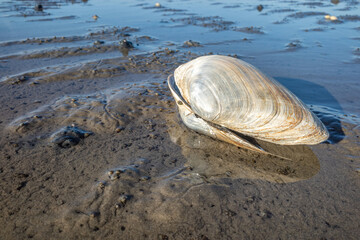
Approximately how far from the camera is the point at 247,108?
3061mm

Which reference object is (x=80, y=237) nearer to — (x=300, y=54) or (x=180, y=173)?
(x=180, y=173)

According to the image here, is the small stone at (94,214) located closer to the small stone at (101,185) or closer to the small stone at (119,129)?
the small stone at (101,185)

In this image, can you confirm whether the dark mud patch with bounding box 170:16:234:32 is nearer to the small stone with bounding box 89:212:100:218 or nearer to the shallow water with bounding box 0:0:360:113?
the shallow water with bounding box 0:0:360:113

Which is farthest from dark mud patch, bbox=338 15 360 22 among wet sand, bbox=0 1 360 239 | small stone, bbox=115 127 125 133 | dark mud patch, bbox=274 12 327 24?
small stone, bbox=115 127 125 133

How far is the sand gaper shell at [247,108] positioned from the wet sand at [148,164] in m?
0.27

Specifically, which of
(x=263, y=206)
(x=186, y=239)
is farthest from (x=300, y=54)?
(x=186, y=239)

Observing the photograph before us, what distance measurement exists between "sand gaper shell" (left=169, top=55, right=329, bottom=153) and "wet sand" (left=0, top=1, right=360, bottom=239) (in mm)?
273

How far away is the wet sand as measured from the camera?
88.0 inches

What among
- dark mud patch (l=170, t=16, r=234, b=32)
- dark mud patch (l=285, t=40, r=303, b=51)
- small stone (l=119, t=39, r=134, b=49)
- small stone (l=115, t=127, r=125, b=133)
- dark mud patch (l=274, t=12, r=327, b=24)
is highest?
dark mud patch (l=274, t=12, r=327, b=24)

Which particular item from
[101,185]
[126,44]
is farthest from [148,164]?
[126,44]

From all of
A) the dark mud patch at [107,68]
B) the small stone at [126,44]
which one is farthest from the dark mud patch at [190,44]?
the small stone at [126,44]

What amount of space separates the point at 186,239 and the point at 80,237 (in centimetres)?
89

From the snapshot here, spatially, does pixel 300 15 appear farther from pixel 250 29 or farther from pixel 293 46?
pixel 293 46

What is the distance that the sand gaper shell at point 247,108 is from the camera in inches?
118
